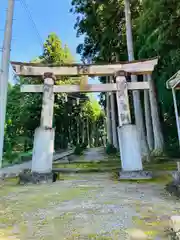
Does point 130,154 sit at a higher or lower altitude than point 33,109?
lower

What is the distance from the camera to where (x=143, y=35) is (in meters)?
9.77

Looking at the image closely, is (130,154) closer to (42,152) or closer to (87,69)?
(42,152)

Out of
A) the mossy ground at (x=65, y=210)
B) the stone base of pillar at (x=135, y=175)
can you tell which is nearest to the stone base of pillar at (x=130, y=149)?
the stone base of pillar at (x=135, y=175)

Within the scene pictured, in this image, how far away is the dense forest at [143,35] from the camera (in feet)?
24.6

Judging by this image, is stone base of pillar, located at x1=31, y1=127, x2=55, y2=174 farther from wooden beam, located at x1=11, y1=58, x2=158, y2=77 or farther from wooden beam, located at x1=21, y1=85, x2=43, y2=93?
wooden beam, located at x1=11, y1=58, x2=158, y2=77

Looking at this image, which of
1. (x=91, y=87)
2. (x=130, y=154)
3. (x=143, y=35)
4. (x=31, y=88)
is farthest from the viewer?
(x=143, y=35)

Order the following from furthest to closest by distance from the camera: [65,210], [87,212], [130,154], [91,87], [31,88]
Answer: [91,87] → [31,88] → [130,154] → [65,210] → [87,212]

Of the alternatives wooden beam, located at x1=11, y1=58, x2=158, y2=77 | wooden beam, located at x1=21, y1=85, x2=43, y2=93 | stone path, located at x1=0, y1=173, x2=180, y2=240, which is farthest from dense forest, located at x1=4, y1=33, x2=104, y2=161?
stone path, located at x1=0, y1=173, x2=180, y2=240

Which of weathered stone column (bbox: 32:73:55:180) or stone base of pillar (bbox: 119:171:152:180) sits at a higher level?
weathered stone column (bbox: 32:73:55:180)

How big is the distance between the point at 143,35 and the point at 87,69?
433 centimetres

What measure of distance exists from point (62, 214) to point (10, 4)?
21.6 ft

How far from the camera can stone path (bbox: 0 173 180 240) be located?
233 cm

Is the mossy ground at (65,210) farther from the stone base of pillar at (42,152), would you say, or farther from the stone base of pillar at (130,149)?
the stone base of pillar at (42,152)

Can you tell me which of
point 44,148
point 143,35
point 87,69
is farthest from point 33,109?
point 44,148
